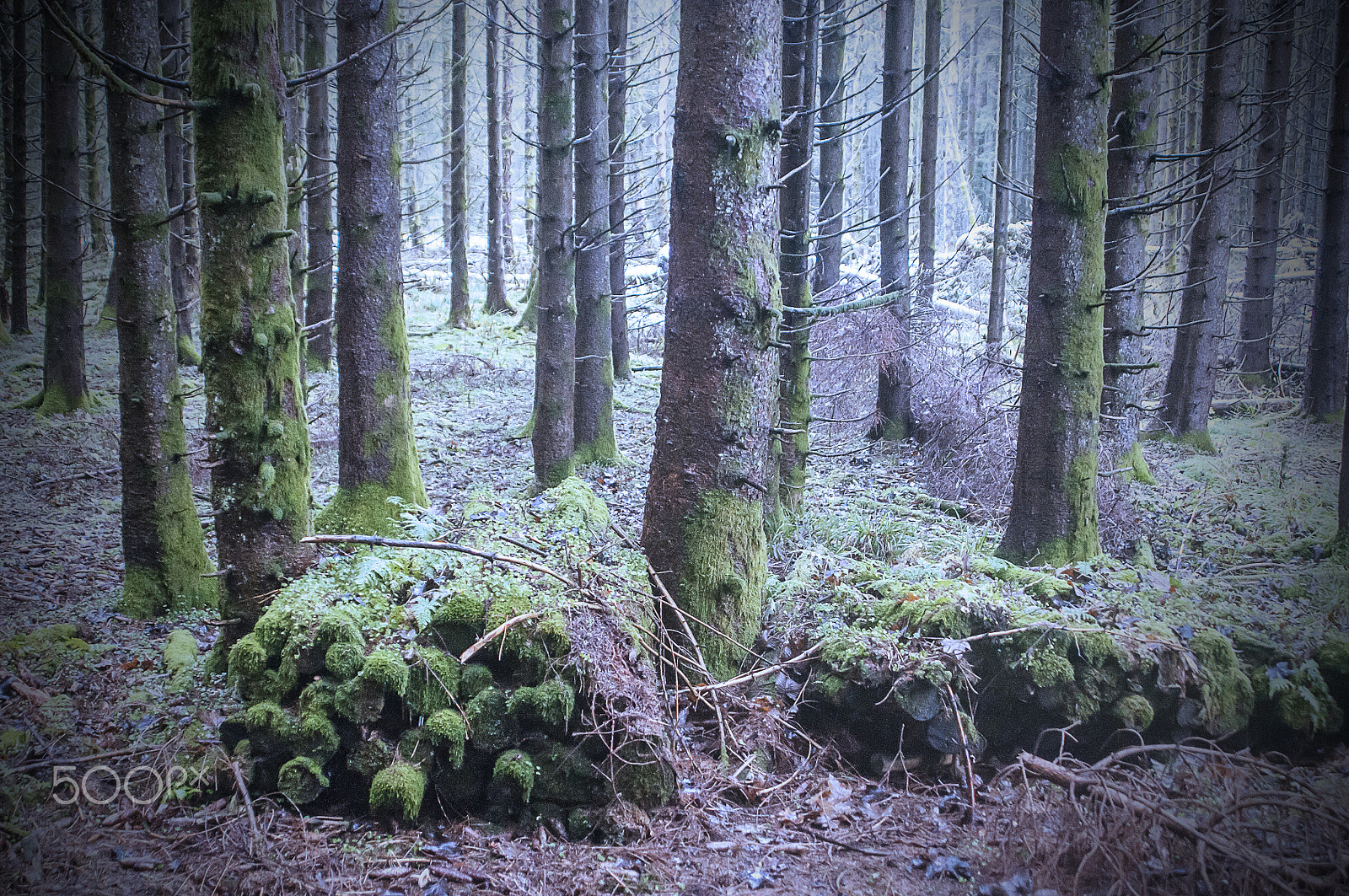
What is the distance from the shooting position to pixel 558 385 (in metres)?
8.58

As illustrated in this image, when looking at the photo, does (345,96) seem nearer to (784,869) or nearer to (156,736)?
(156,736)

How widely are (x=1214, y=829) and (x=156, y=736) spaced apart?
5.25 metres

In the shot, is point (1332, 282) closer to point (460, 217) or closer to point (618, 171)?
point (618, 171)

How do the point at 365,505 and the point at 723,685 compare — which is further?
the point at 365,505

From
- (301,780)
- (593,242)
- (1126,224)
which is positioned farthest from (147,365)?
(1126,224)

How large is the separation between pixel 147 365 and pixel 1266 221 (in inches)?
661

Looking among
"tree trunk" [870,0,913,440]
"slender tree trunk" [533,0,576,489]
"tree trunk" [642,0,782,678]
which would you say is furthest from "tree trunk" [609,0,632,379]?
"tree trunk" [642,0,782,678]

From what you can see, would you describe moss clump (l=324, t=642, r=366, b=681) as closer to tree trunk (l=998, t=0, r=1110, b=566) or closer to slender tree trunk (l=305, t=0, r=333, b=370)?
tree trunk (l=998, t=0, r=1110, b=566)

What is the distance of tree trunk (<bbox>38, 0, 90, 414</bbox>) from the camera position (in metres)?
9.95

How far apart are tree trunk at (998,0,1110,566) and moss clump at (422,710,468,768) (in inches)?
177

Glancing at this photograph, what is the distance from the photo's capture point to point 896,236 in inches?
433

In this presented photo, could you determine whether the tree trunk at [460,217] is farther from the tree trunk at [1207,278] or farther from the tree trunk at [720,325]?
the tree trunk at [1207,278]

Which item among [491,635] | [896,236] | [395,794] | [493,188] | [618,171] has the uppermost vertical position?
[493,188]

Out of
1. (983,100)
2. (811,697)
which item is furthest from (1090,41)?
(983,100)
